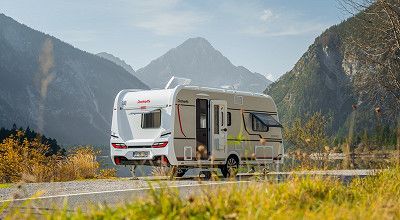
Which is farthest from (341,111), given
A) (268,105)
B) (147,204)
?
(147,204)

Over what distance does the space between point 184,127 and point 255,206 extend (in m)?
10.2

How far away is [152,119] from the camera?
1555cm

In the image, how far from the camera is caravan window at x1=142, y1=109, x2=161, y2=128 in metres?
15.4

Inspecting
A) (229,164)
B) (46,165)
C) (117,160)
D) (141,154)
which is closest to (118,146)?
(117,160)

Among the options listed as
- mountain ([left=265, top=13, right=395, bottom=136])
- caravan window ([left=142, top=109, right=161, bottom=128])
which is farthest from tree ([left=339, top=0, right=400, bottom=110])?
mountain ([left=265, top=13, right=395, bottom=136])

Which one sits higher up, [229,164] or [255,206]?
[229,164]

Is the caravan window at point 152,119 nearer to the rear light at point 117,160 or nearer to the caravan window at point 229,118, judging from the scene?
the rear light at point 117,160

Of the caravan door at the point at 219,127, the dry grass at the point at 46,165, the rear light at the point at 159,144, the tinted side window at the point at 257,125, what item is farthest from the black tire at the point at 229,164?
the dry grass at the point at 46,165

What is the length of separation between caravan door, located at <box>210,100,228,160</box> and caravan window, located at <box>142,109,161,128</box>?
1528mm

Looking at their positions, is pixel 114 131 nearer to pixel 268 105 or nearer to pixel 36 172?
pixel 36 172

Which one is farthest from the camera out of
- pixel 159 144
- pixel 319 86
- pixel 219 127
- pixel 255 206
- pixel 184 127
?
pixel 319 86

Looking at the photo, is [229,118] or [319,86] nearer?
[229,118]

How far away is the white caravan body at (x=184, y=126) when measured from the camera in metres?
15.0

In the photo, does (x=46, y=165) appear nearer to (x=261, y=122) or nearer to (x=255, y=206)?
(x=261, y=122)
